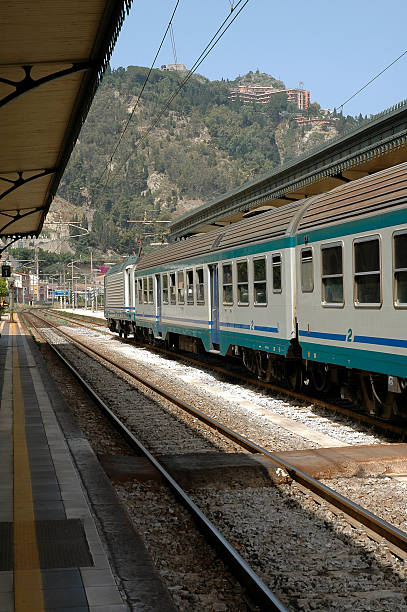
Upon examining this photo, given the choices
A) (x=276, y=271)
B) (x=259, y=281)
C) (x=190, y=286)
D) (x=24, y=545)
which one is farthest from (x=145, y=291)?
(x=24, y=545)

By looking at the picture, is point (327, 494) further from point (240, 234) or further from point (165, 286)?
point (165, 286)

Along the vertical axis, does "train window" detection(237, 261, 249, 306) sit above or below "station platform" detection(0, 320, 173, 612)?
above

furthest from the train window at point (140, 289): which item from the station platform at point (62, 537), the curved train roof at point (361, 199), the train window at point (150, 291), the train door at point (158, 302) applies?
the station platform at point (62, 537)

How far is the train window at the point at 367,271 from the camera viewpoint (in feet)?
32.3

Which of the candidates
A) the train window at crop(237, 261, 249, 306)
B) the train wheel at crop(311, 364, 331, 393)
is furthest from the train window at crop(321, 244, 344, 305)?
the train window at crop(237, 261, 249, 306)

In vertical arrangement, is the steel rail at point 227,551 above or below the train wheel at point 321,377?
below

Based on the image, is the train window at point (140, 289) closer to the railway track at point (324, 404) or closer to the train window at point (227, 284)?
the railway track at point (324, 404)

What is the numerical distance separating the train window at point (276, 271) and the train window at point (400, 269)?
4.18 metres

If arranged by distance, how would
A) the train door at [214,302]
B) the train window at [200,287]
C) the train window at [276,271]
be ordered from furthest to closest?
1. the train window at [200,287]
2. the train door at [214,302]
3. the train window at [276,271]

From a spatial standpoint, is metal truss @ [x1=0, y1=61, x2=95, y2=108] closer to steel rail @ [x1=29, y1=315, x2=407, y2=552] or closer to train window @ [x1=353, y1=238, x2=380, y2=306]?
train window @ [x1=353, y1=238, x2=380, y2=306]

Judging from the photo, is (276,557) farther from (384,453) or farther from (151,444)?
(151,444)

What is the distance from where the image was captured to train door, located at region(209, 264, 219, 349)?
59.1 feet

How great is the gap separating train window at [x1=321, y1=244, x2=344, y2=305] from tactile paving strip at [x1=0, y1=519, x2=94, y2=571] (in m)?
5.99

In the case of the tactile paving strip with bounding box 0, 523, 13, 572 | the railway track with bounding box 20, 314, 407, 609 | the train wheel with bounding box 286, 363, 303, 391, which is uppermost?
the train wheel with bounding box 286, 363, 303, 391
